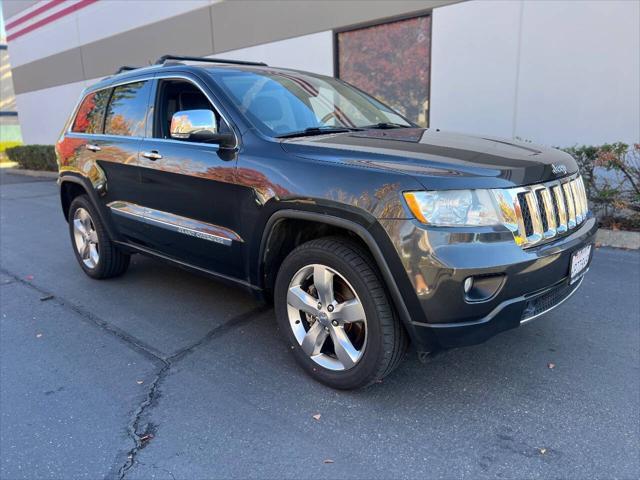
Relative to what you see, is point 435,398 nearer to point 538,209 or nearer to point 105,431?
point 538,209

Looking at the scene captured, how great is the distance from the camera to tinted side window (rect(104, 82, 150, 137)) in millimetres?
3998

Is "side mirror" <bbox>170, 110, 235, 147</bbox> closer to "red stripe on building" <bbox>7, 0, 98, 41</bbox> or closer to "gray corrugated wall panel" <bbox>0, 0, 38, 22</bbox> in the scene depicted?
"red stripe on building" <bbox>7, 0, 98, 41</bbox>

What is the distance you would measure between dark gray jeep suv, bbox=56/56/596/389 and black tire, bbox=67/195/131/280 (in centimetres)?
52

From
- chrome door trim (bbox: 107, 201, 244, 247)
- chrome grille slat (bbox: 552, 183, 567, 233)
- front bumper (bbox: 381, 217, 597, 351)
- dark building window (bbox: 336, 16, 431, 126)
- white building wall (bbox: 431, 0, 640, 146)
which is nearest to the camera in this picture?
front bumper (bbox: 381, 217, 597, 351)

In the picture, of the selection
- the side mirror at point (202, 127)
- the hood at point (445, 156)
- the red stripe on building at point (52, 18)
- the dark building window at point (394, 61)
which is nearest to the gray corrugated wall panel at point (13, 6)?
the red stripe on building at point (52, 18)

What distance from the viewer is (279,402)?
2764 millimetres

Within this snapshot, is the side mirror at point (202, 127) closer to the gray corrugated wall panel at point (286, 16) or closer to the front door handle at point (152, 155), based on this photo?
the front door handle at point (152, 155)

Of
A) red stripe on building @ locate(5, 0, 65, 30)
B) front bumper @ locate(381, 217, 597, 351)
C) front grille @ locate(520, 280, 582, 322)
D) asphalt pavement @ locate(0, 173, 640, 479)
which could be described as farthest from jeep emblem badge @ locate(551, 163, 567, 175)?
red stripe on building @ locate(5, 0, 65, 30)

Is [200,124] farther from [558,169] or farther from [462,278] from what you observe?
[558,169]

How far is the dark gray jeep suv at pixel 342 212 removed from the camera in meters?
2.30

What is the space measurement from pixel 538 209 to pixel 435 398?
118 cm

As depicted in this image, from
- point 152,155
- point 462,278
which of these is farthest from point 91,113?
point 462,278

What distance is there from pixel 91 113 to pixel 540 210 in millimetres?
4187

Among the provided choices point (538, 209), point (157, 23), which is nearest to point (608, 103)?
point (538, 209)
